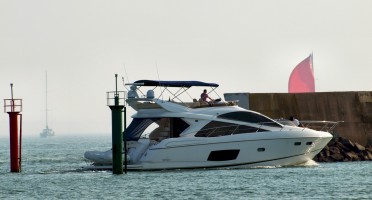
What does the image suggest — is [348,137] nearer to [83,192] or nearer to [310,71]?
[310,71]

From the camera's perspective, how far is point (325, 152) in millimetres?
54312

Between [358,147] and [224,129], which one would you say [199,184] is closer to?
[224,129]

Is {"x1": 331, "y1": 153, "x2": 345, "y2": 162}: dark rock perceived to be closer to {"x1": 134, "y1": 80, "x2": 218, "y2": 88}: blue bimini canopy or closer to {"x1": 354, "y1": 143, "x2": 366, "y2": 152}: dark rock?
{"x1": 354, "y1": 143, "x2": 366, "y2": 152}: dark rock

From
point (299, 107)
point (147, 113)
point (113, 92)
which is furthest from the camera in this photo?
point (299, 107)

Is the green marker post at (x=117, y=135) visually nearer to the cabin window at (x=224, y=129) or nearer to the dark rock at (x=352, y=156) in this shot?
the cabin window at (x=224, y=129)

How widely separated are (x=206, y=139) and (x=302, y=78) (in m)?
29.4

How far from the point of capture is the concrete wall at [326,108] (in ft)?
188

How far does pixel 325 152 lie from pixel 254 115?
10557 mm

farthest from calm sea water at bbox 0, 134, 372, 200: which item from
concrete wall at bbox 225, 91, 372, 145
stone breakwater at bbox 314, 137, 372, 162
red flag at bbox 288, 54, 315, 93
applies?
red flag at bbox 288, 54, 315, 93

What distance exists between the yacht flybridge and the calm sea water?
504 mm

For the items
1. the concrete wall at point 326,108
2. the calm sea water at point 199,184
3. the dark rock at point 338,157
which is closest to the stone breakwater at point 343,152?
the dark rock at point 338,157

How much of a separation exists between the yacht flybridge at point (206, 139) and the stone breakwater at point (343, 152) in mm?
7957

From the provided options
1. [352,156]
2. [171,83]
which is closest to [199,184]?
[171,83]

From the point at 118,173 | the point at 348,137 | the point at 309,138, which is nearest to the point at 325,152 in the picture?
the point at 348,137
